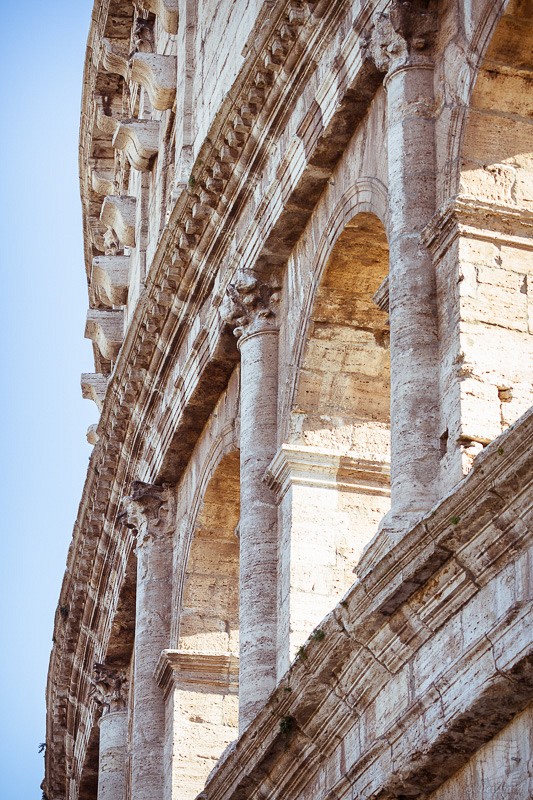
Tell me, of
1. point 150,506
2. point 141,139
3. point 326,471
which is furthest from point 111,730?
point 326,471

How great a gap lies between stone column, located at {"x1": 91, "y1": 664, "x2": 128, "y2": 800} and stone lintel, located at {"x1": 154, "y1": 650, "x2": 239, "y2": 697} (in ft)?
14.0

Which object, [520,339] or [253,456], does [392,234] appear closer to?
[520,339]

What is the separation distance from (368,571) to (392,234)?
2486mm

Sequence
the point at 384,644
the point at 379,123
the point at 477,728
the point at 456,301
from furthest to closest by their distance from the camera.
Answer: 1. the point at 379,123
2. the point at 456,301
3. the point at 384,644
4. the point at 477,728

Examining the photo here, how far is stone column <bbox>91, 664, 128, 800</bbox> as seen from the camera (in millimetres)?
22016

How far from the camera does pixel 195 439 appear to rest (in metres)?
18.5

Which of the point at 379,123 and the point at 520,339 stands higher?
the point at 379,123

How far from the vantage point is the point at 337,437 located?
49.6ft

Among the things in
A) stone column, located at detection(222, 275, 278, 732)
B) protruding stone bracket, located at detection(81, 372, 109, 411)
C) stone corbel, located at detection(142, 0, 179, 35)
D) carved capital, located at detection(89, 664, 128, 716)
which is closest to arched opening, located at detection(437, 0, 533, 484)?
stone column, located at detection(222, 275, 278, 732)

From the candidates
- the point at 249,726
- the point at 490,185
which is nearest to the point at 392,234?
the point at 490,185

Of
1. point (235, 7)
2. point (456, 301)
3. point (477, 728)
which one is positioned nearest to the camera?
point (477, 728)

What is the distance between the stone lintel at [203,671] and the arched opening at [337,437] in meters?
3.39

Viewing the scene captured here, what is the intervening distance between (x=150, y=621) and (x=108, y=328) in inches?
219

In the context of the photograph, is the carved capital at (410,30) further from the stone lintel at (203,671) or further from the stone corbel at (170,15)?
the stone corbel at (170,15)
